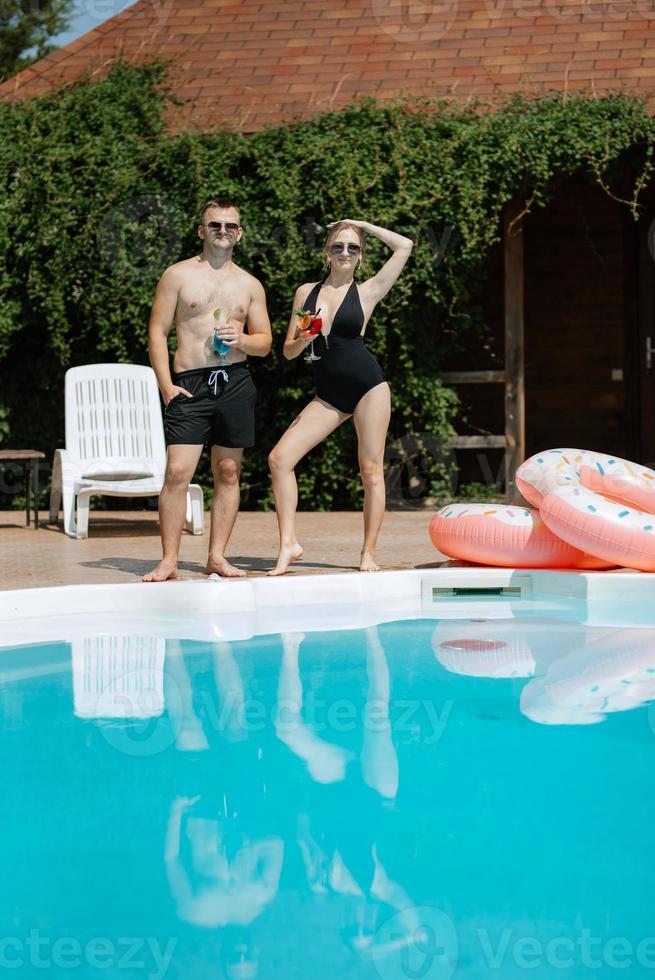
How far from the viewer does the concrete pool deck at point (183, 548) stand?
6500mm

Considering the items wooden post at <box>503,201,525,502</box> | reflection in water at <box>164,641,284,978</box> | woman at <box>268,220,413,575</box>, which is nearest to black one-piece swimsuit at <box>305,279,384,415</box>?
woman at <box>268,220,413,575</box>

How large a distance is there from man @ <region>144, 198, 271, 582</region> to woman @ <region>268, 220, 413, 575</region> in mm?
248

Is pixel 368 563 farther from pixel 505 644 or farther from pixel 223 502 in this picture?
pixel 505 644

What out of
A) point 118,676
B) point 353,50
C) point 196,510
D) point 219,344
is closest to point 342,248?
point 219,344

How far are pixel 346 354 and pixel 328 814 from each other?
11.6 feet

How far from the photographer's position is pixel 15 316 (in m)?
10.2


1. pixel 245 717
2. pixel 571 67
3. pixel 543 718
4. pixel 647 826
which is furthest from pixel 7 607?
pixel 571 67

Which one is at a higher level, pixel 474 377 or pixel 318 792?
pixel 474 377

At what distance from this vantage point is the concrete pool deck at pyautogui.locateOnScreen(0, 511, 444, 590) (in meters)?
6.50

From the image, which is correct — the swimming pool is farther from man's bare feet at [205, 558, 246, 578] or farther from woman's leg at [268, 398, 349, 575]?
woman's leg at [268, 398, 349, 575]

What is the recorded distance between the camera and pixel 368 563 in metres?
6.32

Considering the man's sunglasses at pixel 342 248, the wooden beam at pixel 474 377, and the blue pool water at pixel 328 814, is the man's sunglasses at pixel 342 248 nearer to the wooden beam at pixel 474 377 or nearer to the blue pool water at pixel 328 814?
the blue pool water at pixel 328 814

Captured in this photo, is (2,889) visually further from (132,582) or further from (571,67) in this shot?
(571,67)

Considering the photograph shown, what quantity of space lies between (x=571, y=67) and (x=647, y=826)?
30.5 ft
